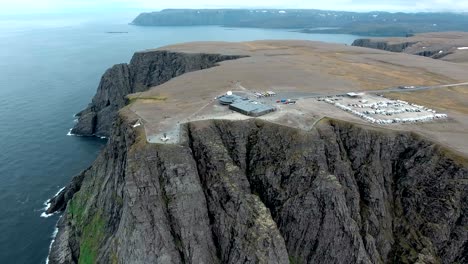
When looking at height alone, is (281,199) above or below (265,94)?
below

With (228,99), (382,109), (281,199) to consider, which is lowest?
(281,199)

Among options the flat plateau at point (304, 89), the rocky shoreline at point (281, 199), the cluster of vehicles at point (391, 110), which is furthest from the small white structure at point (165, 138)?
the cluster of vehicles at point (391, 110)

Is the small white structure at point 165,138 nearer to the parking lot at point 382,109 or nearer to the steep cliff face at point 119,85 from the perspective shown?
the parking lot at point 382,109

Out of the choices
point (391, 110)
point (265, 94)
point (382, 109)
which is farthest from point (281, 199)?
point (391, 110)

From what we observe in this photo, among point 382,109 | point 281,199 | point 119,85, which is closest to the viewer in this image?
point 281,199

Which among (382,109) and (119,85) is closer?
(382,109)

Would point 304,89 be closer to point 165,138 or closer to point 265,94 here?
point 265,94

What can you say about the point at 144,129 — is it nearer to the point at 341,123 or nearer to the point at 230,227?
the point at 230,227

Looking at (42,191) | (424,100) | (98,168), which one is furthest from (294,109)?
(42,191)
